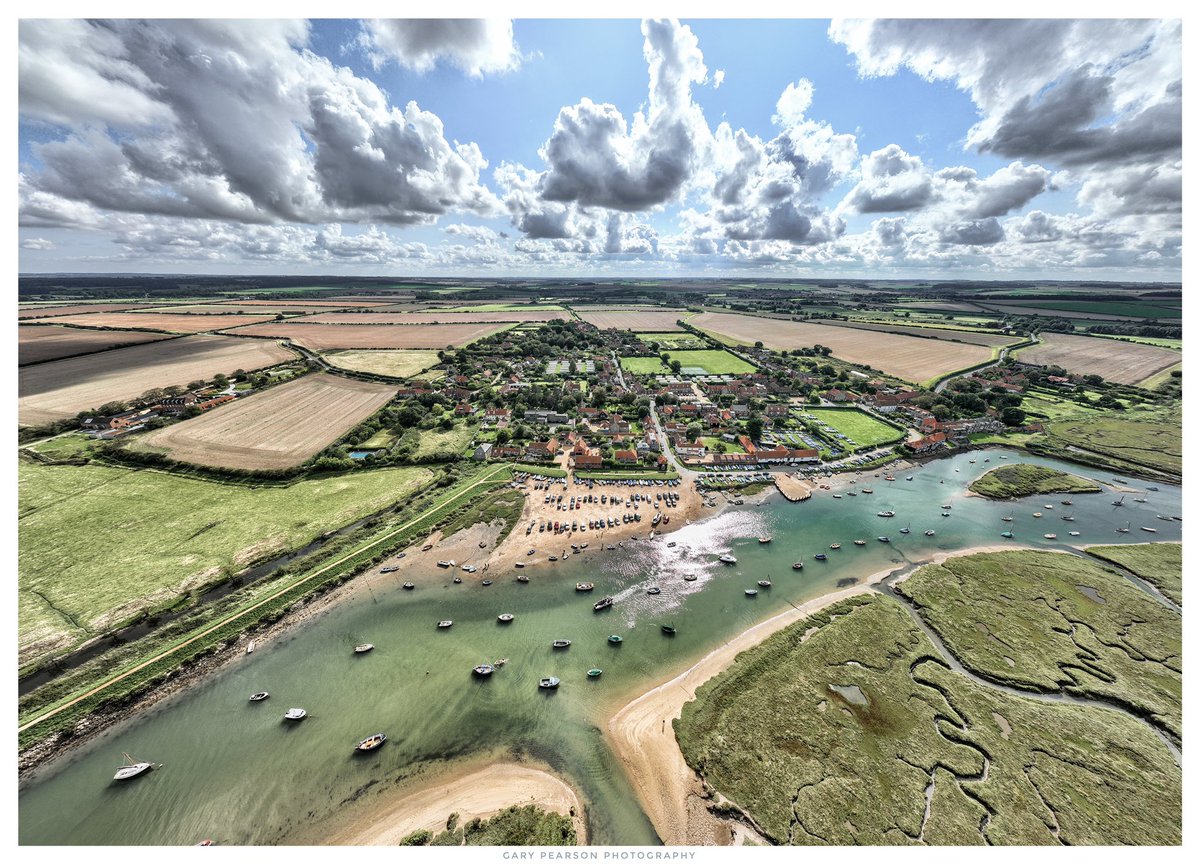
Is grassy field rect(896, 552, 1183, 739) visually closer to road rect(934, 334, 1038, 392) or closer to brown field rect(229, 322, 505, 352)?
road rect(934, 334, 1038, 392)

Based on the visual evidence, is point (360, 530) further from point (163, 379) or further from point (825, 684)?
point (163, 379)

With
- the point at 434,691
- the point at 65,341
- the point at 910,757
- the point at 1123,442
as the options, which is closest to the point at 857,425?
the point at 1123,442

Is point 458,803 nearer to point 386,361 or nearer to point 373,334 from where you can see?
point 386,361

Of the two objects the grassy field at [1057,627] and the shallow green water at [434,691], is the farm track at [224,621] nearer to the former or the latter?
the shallow green water at [434,691]

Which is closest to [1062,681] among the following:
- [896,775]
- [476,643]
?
[896,775]

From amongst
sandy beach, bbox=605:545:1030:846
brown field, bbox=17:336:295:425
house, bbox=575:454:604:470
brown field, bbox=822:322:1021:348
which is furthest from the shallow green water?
brown field, bbox=822:322:1021:348
